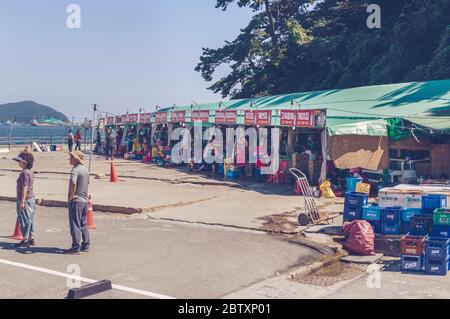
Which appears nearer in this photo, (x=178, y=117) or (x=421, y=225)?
(x=421, y=225)

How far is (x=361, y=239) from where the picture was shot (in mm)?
11352

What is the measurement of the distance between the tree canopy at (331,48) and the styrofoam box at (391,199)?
16613 mm

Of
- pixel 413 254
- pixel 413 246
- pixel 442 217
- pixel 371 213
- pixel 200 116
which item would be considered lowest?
pixel 413 254

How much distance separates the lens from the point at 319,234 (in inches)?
507

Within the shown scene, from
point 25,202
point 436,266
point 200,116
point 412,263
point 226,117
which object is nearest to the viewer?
point 436,266

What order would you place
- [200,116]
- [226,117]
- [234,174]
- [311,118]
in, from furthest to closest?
[200,116] → [226,117] → [234,174] → [311,118]

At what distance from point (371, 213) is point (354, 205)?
506 millimetres

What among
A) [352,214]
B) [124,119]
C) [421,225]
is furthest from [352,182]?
[124,119]

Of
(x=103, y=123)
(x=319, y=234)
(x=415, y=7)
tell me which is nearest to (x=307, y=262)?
(x=319, y=234)

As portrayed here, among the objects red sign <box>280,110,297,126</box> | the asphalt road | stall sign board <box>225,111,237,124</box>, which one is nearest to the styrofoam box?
the asphalt road

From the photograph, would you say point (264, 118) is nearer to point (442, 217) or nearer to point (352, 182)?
point (352, 182)

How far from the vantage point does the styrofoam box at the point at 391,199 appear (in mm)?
12344

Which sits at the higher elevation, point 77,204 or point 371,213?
point 77,204

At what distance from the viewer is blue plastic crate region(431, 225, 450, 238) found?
1087 centimetres
